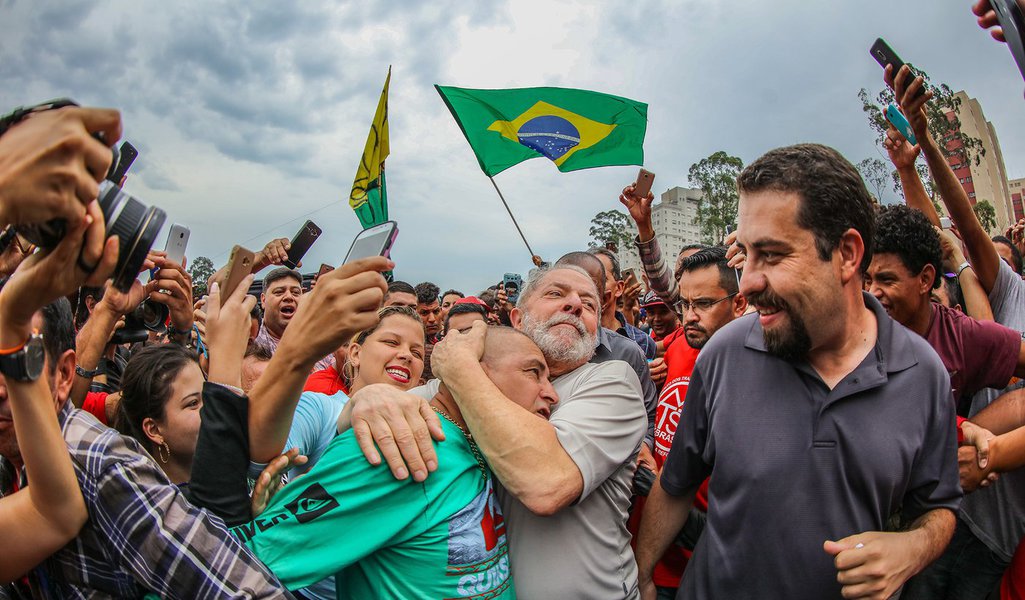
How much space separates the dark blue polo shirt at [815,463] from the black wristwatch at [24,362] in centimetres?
192

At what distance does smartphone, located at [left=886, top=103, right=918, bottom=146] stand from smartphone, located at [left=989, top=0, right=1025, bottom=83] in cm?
157

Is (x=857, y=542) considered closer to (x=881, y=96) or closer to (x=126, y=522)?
(x=126, y=522)

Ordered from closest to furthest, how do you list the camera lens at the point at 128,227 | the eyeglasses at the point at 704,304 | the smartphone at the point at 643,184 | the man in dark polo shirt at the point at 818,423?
the camera lens at the point at 128,227 → the man in dark polo shirt at the point at 818,423 → the eyeglasses at the point at 704,304 → the smartphone at the point at 643,184

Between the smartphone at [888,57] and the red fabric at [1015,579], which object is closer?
the red fabric at [1015,579]

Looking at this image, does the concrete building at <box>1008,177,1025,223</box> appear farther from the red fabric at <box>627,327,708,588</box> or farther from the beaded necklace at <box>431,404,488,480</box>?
the beaded necklace at <box>431,404,488,480</box>

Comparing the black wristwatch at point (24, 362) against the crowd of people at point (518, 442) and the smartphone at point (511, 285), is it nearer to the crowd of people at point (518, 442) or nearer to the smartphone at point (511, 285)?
the crowd of people at point (518, 442)

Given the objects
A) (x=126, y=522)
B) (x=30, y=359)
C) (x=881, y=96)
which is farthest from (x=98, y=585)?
(x=881, y=96)

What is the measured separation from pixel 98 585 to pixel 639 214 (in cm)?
444

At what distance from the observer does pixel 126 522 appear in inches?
57.0

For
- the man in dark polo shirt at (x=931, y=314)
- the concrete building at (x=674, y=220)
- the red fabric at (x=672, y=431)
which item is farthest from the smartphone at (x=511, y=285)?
the concrete building at (x=674, y=220)

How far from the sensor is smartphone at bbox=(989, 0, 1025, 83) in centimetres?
161

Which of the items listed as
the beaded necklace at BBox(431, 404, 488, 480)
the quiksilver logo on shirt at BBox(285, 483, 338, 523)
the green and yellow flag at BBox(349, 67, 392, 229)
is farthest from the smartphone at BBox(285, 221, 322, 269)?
the quiksilver logo on shirt at BBox(285, 483, 338, 523)

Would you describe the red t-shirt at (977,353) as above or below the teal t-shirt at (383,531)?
above

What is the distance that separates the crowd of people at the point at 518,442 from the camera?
139cm
